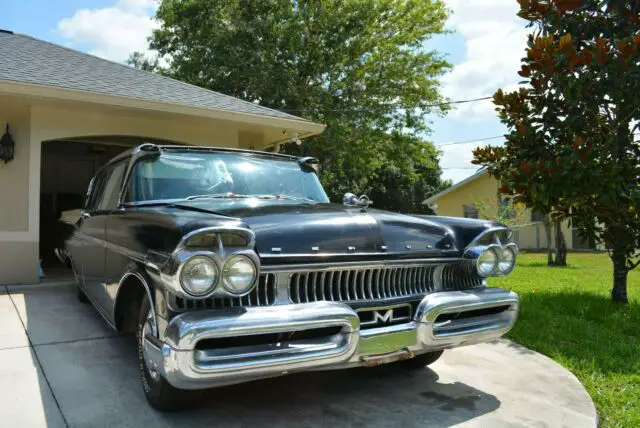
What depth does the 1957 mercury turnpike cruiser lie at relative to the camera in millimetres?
2320

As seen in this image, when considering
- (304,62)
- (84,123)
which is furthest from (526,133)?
(304,62)

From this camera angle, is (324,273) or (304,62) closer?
(324,273)

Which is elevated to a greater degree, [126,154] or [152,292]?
[126,154]

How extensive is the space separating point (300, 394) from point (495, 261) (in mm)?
1557

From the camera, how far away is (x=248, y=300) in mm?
2490

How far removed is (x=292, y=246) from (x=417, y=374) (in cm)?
175

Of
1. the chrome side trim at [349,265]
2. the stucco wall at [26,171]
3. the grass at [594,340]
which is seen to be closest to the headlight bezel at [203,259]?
the chrome side trim at [349,265]

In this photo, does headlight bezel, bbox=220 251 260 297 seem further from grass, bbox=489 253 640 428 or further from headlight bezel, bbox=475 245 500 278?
grass, bbox=489 253 640 428

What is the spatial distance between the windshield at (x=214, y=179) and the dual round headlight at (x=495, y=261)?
4.75 feet

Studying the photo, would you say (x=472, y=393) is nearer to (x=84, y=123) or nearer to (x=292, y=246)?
(x=292, y=246)

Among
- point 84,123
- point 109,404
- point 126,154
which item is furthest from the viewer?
point 84,123

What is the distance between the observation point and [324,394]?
329 cm

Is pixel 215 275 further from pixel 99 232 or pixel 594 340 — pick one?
pixel 594 340

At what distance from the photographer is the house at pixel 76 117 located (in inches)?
280
